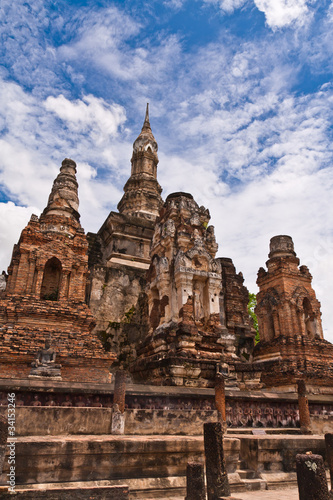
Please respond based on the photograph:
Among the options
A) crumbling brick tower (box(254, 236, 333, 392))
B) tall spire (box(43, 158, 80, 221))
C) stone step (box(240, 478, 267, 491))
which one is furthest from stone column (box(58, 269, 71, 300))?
stone step (box(240, 478, 267, 491))

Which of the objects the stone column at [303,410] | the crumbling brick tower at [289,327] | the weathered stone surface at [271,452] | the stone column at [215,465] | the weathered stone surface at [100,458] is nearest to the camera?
the stone column at [215,465]

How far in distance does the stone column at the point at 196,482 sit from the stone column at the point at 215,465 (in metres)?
0.21

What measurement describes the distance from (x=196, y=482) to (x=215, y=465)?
394 mm

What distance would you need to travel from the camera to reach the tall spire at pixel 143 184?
72.1 feet

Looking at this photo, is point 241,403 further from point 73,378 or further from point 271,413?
point 73,378

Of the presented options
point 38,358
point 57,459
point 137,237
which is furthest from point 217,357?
point 137,237

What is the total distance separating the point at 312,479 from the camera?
372 cm

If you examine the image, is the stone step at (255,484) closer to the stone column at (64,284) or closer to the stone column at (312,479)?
the stone column at (312,479)

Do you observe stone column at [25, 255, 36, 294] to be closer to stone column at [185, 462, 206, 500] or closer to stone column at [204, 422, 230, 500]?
stone column at [204, 422, 230, 500]

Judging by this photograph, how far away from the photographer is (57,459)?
16.6 feet

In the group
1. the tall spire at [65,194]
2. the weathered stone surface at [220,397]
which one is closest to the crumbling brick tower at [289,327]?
the weathered stone surface at [220,397]

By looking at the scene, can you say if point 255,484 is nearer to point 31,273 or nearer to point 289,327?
point 31,273

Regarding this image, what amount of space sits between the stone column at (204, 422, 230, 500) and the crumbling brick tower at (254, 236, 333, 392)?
996 cm

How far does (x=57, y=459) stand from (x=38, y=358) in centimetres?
538
